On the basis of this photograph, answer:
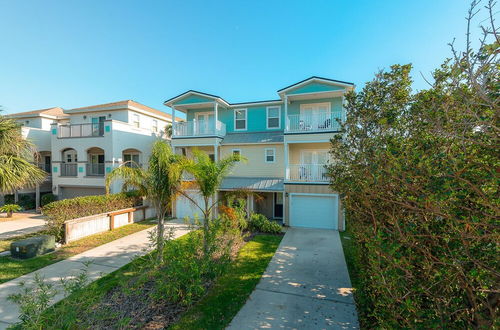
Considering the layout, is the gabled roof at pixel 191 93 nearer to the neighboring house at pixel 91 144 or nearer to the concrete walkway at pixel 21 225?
the neighboring house at pixel 91 144

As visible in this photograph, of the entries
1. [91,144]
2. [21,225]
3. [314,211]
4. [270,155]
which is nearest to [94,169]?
[91,144]

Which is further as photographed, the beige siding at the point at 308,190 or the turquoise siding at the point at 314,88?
the turquoise siding at the point at 314,88

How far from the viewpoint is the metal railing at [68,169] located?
1611 cm

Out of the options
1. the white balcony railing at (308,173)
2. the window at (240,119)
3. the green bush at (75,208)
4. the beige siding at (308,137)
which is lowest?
the green bush at (75,208)

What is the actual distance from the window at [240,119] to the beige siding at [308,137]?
443cm

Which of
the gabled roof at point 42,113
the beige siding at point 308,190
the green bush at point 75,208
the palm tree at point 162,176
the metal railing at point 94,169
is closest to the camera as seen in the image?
the palm tree at point 162,176

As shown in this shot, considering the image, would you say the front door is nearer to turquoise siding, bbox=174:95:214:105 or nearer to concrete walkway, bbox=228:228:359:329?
concrete walkway, bbox=228:228:359:329

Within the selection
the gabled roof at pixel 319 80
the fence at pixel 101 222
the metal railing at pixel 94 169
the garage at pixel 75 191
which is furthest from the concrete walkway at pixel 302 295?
the garage at pixel 75 191

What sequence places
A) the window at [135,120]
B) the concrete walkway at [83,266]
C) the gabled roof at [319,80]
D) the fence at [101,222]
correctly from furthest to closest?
the window at [135,120], the gabled roof at [319,80], the fence at [101,222], the concrete walkway at [83,266]

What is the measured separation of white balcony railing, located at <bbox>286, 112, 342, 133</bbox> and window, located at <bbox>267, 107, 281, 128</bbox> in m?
1.89

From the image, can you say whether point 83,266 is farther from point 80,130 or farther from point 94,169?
point 80,130

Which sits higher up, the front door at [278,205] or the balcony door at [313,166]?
the balcony door at [313,166]

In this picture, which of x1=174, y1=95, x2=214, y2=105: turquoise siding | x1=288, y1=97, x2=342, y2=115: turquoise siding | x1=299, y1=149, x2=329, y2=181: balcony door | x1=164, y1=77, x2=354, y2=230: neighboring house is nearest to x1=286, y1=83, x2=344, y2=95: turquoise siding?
x1=164, y1=77, x2=354, y2=230: neighboring house

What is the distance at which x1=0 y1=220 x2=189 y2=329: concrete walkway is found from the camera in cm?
467
